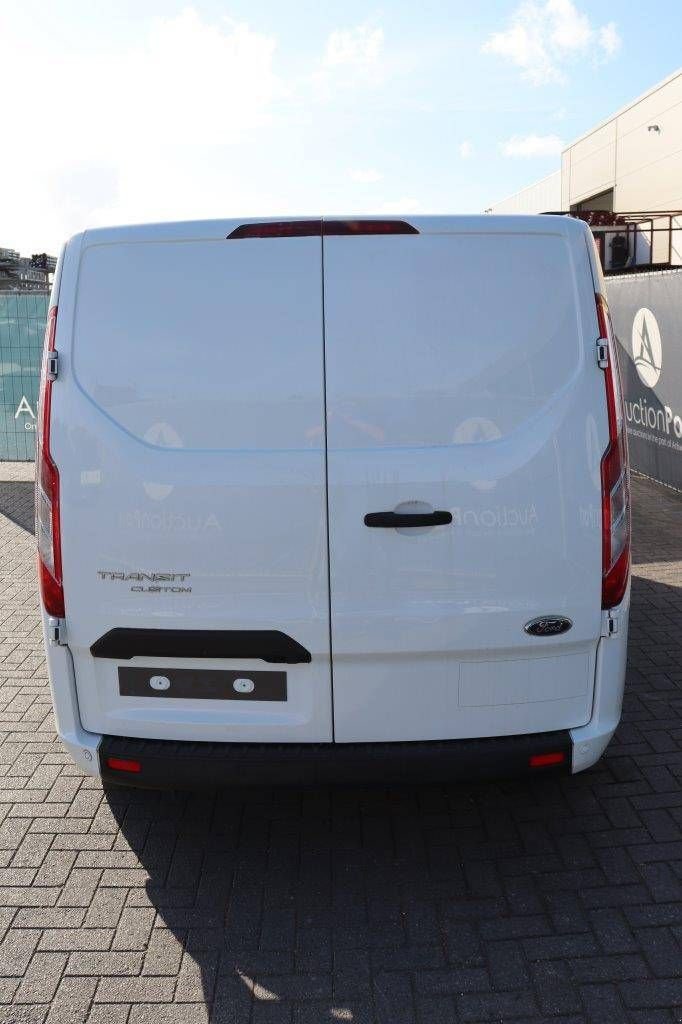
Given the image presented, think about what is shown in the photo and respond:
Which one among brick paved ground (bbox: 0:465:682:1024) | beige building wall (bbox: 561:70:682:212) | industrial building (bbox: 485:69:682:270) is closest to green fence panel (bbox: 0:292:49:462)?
brick paved ground (bbox: 0:465:682:1024)

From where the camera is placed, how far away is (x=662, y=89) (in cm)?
3041

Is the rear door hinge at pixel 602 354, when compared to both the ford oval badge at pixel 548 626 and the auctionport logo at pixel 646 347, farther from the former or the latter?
the auctionport logo at pixel 646 347

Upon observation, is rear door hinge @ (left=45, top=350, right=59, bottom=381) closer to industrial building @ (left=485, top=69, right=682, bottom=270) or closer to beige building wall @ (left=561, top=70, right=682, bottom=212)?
industrial building @ (left=485, top=69, right=682, bottom=270)

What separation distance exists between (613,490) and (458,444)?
54 cm

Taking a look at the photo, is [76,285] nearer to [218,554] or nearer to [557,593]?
[218,554]

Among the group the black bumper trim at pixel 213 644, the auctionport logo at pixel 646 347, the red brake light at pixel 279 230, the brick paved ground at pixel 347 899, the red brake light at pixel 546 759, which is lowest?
the brick paved ground at pixel 347 899

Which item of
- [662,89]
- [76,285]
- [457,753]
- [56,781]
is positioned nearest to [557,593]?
[457,753]

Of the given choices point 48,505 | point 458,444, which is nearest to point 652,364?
point 458,444

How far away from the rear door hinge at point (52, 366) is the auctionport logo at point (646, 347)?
344 inches

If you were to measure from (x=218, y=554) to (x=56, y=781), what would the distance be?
1770mm

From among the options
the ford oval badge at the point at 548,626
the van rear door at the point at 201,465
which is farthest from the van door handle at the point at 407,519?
the ford oval badge at the point at 548,626

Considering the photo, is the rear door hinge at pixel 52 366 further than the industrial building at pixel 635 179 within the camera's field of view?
No

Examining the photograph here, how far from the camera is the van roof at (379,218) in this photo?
2.97 metres

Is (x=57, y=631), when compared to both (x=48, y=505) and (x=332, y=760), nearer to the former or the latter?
(x=48, y=505)
